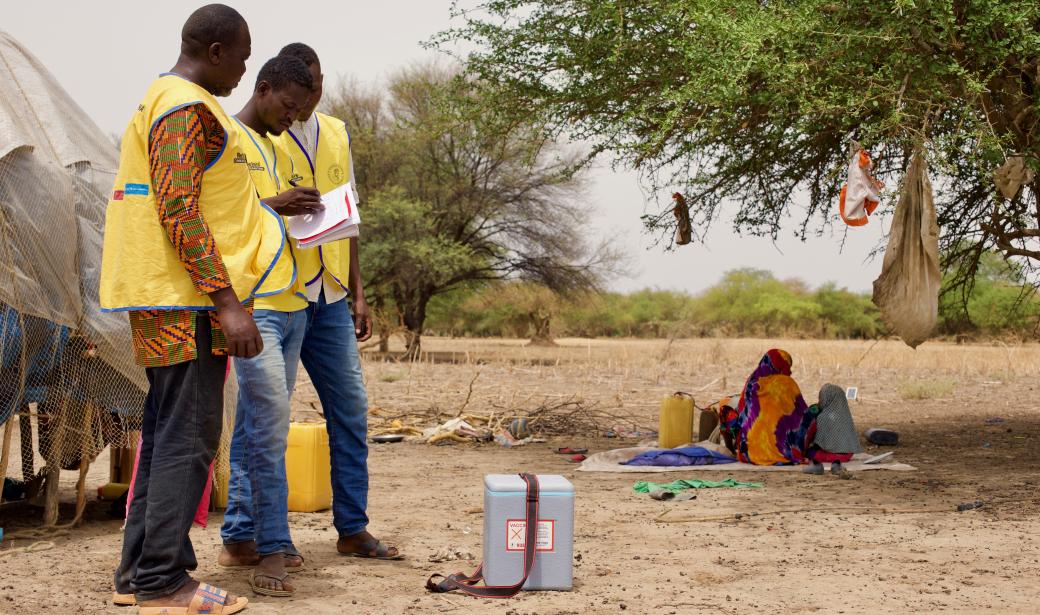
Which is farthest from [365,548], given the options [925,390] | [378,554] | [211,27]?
[925,390]

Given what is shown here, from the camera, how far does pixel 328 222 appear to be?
3986 millimetres

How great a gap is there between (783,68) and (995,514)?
2.79m

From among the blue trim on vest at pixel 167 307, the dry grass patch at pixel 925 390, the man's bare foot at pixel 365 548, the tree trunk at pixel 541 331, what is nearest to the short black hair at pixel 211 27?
the blue trim on vest at pixel 167 307

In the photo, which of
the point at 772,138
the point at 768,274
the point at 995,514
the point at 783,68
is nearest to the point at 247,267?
the point at 783,68

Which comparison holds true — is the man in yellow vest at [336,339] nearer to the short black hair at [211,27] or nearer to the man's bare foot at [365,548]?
the man's bare foot at [365,548]

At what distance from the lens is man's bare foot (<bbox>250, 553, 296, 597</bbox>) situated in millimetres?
3922

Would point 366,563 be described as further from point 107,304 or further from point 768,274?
Result: point 768,274

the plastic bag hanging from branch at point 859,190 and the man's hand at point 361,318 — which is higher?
the plastic bag hanging from branch at point 859,190

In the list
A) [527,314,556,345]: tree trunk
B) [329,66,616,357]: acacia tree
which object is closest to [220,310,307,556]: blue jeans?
[329,66,616,357]: acacia tree

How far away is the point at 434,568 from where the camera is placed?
4.52 metres

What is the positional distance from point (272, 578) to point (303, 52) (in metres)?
2.06

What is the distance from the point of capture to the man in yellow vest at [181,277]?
3.37 metres

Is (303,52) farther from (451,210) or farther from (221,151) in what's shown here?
(451,210)

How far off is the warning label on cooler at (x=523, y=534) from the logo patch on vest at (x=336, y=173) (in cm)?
161
